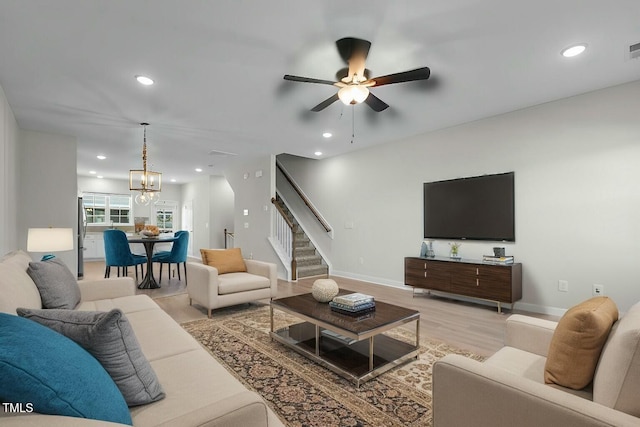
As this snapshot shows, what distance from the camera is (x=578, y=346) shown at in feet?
4.21

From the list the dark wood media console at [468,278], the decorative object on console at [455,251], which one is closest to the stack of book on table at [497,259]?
the dark wood media console at [468,278]

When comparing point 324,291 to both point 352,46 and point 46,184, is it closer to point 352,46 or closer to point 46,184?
point 352,46

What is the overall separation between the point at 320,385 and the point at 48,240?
287 centimetres

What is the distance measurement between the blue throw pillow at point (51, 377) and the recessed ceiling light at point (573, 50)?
3.75m

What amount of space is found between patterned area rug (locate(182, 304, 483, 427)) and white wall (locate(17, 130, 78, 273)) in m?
3.61

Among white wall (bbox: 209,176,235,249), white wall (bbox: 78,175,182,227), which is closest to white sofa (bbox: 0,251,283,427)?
white wall (bbox: 209,176,235,249)

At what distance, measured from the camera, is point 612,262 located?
11.6ft

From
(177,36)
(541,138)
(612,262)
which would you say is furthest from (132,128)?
(612,262)

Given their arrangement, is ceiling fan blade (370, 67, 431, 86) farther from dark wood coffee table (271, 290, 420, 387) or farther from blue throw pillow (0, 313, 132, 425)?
blue throw pillow (0, 313, 132, 425)

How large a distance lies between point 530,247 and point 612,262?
0.79m

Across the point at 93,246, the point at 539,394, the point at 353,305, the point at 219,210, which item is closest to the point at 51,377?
the point at 539,394

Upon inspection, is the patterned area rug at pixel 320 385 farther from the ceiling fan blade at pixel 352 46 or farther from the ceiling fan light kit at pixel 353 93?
the ceiling fan blade at pixel 352 46

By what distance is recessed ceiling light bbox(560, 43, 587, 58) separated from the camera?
2.67 m

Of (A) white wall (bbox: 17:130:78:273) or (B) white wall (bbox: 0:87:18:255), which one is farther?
(A) white wall (bbox: 17:130:78:273)
